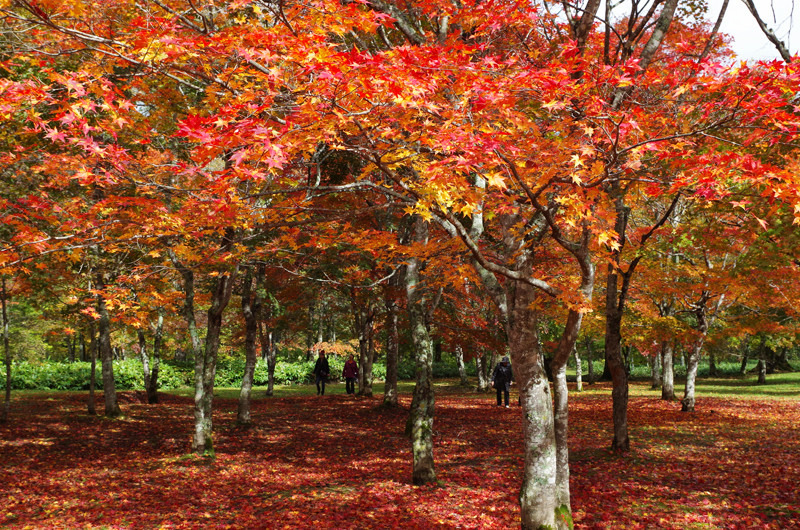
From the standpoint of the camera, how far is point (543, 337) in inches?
1214

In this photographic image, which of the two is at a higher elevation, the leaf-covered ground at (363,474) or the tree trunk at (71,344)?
the tree trunk at (71,344)

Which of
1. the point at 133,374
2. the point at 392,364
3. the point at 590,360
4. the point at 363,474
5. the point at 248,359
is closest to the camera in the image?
the point at 363,474

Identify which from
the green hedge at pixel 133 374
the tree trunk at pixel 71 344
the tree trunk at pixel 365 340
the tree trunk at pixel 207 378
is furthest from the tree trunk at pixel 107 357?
the tree trunk at pixel 71 344

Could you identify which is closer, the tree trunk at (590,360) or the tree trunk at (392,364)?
the tree trunk at (392,364)

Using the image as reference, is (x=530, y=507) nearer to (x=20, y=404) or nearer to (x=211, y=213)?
(x=211, y=213)

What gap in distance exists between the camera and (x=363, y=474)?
9117mm

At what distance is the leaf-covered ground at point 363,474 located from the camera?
22.2 ft

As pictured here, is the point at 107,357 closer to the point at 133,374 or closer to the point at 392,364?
the point at 392,364

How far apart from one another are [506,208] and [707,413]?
1445 cm

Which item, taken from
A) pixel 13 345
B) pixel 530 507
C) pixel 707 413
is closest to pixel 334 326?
pixel 13 345

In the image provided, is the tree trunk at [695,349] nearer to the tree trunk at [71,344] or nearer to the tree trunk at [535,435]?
the tree trunk at [535,435]

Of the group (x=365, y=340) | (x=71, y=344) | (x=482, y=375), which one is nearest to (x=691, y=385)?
(x=482, y=375)

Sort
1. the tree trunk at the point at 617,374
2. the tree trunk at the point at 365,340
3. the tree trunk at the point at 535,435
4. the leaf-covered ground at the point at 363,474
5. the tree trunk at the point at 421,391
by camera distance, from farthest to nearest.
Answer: the tree trunk at the point at 365,340 < the tree trunk at the point at 617,374 < the tree trunk at the point at 421,391 < the leaf-covered ground at the point at 363,474 < the tree trunk at the point at 535,435

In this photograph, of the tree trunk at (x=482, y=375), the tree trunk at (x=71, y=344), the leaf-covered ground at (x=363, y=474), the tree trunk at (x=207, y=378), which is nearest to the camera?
the leaf-covered ground at (x=363, y=474)
